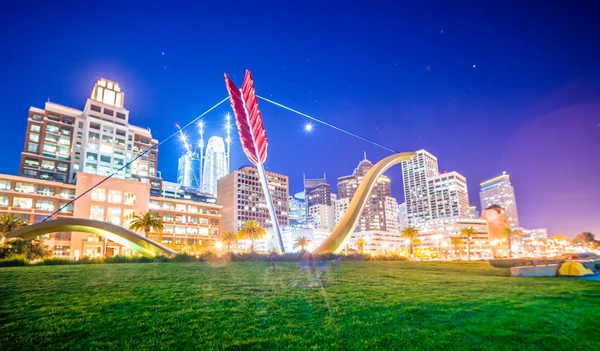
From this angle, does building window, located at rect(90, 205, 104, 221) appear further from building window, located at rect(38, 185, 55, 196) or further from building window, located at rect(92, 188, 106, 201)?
building window, located at rect(38, 185, 55, 196)

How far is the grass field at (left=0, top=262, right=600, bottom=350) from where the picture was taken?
5.95m

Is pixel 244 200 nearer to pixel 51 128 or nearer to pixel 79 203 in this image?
pixel 51 128

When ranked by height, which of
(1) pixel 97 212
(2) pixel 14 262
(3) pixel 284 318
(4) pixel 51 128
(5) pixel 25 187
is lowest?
(3) pixel 284 318

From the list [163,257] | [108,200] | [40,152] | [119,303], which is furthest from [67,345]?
[40,152]

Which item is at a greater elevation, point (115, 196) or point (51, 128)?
point (51, 128)

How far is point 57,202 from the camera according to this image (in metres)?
68.9

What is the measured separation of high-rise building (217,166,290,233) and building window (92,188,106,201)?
69277mm

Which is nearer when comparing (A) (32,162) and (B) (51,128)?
(A) (32,162)

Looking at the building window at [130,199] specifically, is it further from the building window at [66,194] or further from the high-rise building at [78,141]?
the high-rise building at [78,141]

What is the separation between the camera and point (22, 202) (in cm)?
6512

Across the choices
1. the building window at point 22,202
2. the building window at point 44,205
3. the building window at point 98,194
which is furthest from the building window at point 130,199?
the building window at point 22,202

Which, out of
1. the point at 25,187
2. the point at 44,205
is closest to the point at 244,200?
the point at 44,205

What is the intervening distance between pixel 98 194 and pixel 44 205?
13.7 metres

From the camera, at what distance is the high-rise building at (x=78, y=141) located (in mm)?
85938
